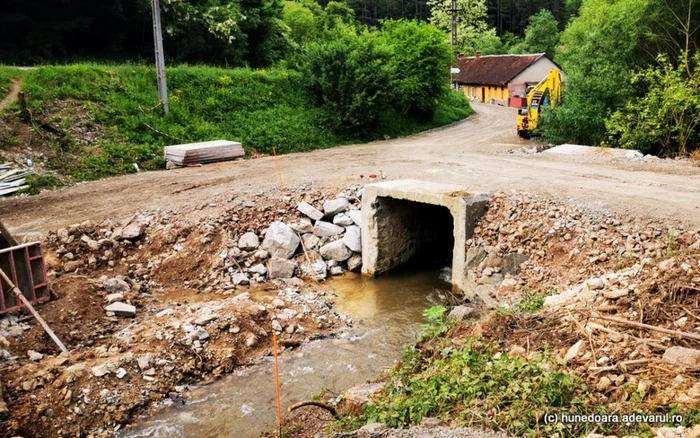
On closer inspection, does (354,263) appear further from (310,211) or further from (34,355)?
(34,355)

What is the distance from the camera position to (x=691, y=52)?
18734mm

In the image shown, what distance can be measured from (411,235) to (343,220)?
1.77 m

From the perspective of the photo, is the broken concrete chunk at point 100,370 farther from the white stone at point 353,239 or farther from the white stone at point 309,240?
the white stone at point 353,239

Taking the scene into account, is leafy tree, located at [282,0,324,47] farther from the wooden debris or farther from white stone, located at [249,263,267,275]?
white stone, located at [249,263,267,275]

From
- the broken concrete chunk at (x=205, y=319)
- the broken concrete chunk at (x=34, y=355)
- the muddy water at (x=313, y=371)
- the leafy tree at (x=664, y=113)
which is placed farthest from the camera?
the leafy tree at (x=664, y=113)

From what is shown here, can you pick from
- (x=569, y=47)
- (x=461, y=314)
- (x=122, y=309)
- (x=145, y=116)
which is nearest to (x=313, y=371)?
(x=461, y=314)

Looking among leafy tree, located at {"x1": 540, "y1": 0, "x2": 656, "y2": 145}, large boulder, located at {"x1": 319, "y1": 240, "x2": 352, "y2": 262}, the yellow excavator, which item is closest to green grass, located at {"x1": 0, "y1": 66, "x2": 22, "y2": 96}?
large boulder, located at {"x1": 319, "y1": 240, "x2": 352, "y2": 262}

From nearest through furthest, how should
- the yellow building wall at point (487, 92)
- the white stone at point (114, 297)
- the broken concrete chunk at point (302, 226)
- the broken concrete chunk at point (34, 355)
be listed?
the broken concrete chunk at point (34, 355) < the white stone at point (114, 297) < the broken concrete chunk at point (302, 226) < the yellow building wall at point (487, 92)

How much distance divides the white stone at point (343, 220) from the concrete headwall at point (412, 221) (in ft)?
2.01

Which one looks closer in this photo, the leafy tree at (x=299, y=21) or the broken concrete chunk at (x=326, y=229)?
the broken concrete chunk at (x=326, y=229)

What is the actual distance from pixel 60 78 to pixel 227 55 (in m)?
9.62

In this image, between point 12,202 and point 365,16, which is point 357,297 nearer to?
point 12,202

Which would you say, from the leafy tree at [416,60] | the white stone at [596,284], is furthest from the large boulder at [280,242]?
the leafy tree at [416,60]

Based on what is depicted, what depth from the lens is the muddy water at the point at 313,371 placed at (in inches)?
292
